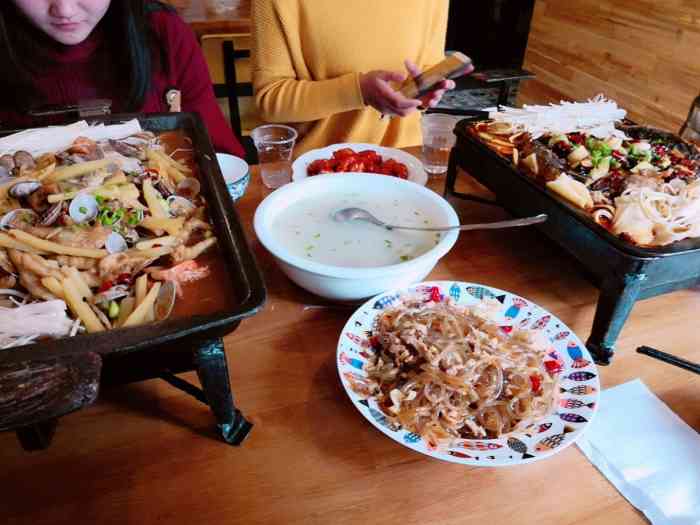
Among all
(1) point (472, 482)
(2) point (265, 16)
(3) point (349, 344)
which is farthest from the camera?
(2) point (265, 16)

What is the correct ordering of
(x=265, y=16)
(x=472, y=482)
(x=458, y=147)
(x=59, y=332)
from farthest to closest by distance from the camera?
(x=265, y=16)
(x=458, y=147)
(x=472, y=482)
(x=59, y=332)

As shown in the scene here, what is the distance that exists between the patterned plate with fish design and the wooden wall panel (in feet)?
11.4

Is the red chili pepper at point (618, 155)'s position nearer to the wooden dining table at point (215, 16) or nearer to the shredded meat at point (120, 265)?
the shredded meat at point (120, 265)

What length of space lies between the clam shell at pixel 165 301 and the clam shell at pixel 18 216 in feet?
1.10

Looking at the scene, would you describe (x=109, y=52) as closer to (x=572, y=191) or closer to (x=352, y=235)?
(x=352, y=235)

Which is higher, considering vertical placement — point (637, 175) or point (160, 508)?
point (637, 175)

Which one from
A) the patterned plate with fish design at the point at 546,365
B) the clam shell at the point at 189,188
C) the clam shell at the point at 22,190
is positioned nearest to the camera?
the patterned plate with fish design at the point at 546,365

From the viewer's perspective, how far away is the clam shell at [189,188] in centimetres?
109

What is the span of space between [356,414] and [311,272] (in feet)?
0.93

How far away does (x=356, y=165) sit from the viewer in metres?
1.47

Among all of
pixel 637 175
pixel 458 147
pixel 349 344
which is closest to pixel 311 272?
pixel 349 344

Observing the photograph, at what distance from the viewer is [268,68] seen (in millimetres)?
1886

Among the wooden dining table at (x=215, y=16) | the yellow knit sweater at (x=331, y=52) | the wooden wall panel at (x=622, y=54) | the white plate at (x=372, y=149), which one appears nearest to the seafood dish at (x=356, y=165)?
the white plate at (x=372, y=149)

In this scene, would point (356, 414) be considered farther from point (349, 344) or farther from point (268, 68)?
point (268, 68)
